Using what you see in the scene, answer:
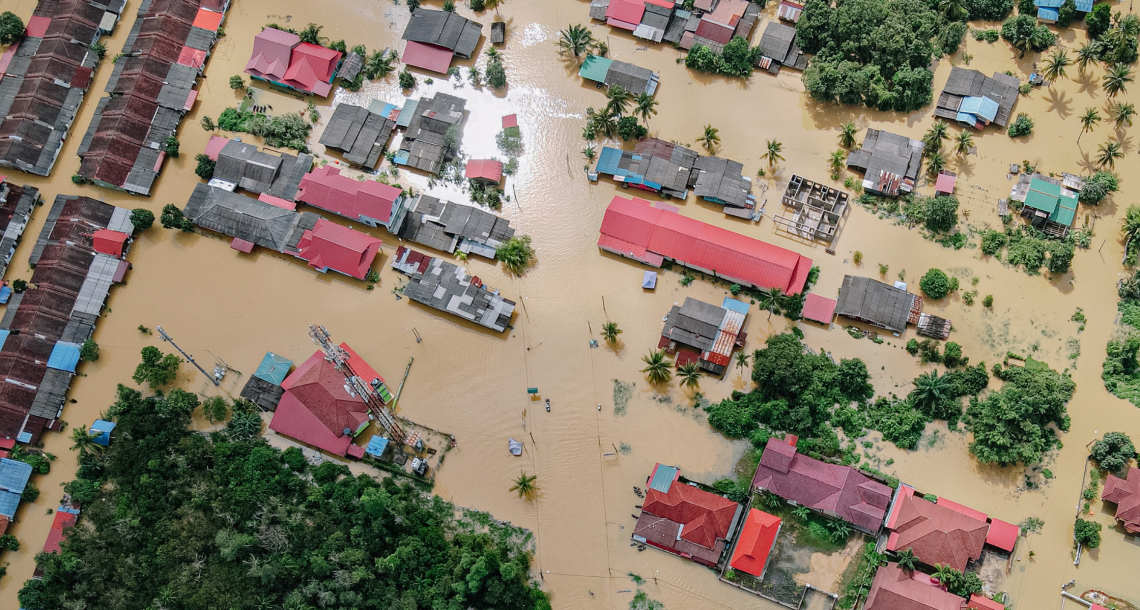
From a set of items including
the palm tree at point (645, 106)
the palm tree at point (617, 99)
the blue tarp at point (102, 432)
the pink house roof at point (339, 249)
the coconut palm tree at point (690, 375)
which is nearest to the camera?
the coconut palm tree at point (690, 375)

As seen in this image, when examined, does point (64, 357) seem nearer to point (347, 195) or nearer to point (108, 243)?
point (108, 243)

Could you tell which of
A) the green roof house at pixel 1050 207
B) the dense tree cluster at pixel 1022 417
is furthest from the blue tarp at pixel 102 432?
the green roof house at pixel 1050 207

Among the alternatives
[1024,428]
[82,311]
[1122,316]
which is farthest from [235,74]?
[1122,316]

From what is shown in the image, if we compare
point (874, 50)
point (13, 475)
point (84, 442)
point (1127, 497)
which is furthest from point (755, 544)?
point (13, 475)

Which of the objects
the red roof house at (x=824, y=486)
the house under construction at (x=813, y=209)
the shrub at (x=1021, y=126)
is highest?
the shrub at (x=1021, y=126)

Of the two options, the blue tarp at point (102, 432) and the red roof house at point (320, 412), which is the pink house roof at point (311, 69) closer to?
the red roof house at point (320, 412)

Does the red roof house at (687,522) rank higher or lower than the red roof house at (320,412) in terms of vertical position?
higher

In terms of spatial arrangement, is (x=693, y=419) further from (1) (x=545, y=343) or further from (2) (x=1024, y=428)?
(2) (x=1024, y=428)

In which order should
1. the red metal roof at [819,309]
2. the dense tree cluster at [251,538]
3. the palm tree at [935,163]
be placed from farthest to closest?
the palm tree at [935,163]
the red metal roof at [819,309]
the dense tree cluster at [251,538]

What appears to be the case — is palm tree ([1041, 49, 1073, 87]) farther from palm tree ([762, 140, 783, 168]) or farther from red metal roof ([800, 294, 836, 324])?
red metal roof ([800, 294, 836, 324])
